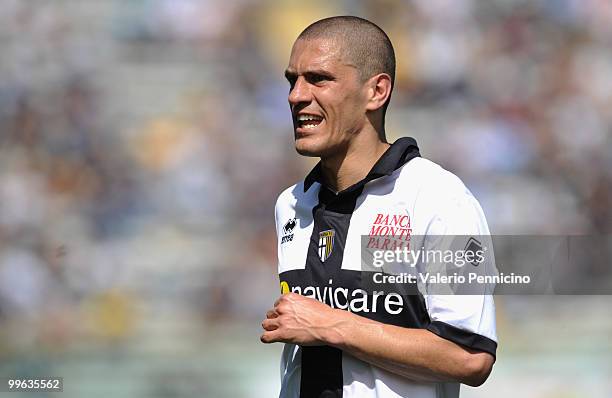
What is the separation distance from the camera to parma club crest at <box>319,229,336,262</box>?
2.26m

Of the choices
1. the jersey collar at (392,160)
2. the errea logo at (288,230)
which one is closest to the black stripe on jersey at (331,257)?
the jersey collar at (392,160)

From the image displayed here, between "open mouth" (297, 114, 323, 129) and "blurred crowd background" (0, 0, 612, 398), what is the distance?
8.73 feet

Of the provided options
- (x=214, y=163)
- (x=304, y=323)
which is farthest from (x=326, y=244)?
(x=214, y=163)

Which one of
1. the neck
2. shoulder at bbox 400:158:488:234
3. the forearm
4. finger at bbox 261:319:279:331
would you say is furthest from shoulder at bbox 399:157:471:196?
finger at bbox 261:319:279:331

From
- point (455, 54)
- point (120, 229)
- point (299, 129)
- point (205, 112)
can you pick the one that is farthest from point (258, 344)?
point (299, 129)

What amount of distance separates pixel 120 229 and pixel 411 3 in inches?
88.8

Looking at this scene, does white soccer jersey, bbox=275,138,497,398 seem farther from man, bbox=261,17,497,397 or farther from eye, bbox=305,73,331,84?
eye, bbox=305,73,331,84

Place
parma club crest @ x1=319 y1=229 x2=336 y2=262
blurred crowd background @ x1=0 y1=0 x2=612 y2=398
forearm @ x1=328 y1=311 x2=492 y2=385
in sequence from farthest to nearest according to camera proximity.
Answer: blurred crowd background @ x1=0 y1=0 x2=612 y2=398 → parma club crest @ x1=319 y1=229 x2=336 y2=262 → forearm @ x1=328 y1=311 x2=492 y2=385

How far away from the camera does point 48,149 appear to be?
17.7 ft

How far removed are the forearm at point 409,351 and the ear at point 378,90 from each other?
60 cm

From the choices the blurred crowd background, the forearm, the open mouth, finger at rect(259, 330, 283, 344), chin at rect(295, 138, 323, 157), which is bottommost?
the forearm

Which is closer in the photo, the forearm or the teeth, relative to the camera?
the forearm

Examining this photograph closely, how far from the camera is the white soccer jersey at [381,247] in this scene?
2039 millimetres

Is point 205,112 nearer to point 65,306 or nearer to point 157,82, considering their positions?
point 157,82
